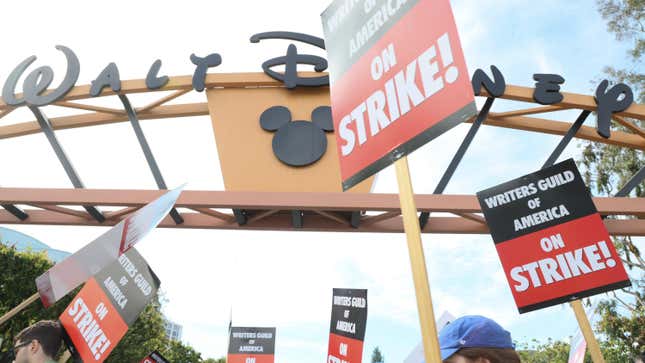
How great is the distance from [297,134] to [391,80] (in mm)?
7414

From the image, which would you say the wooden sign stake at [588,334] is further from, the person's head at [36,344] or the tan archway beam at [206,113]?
the tan archway beam at [206,113]

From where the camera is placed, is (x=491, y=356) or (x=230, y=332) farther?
(x=230, y=332)

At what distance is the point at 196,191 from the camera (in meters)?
7.87

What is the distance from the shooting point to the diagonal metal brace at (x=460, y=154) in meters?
8.35

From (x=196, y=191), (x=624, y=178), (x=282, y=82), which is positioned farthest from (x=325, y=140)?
(x=624, y=178)

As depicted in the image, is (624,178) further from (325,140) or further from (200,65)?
(200,65)

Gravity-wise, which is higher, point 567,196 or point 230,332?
point 230,332

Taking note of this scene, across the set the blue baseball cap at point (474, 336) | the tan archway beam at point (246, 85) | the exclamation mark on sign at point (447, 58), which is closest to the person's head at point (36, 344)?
the blue baseball cap at point (474, 336)

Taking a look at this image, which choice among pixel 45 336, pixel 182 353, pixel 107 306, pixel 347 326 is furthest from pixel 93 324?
pixel 182 353

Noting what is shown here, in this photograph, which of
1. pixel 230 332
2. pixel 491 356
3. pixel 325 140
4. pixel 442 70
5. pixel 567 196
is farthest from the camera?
pixel 230 332

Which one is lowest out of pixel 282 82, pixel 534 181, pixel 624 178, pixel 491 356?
pixel 491 356

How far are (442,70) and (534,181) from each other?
254cm

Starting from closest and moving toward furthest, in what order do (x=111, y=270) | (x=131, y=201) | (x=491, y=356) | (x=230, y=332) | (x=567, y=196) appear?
(x=491, y=356), (x=567, y=196), (x=111, y=270), (x=131, y=201), (x=230, y=332)

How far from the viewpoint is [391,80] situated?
1.78 metres
